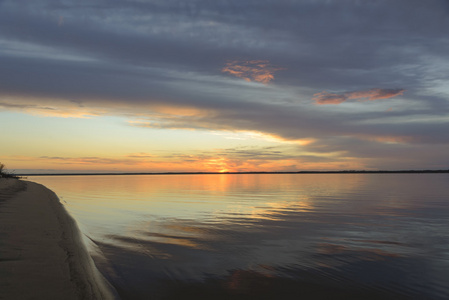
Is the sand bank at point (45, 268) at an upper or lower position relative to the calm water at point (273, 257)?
upper

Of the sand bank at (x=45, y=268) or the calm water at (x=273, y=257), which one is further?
the calm water at (x=273, y=257)

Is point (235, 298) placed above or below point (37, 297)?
below

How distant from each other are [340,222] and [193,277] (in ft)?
48.7

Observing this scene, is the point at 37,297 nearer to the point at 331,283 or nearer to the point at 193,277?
the point at 193,277

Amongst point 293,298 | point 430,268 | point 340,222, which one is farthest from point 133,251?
point 340,222

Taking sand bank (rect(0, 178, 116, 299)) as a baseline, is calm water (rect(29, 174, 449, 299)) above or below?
below

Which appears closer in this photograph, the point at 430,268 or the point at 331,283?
the point at 331,283

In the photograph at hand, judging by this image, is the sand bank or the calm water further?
the calm water

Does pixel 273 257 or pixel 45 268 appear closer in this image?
pixel 45 268

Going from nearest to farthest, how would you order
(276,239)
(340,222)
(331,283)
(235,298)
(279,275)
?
(235,298) < (331,283) < (279,275) < (276,239) < (340,222)

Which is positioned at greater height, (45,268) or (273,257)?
(45,268)

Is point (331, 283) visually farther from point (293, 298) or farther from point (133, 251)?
point (133, 251)

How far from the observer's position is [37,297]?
6.92m

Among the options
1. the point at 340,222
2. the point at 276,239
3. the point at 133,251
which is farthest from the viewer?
the point at 340,222
